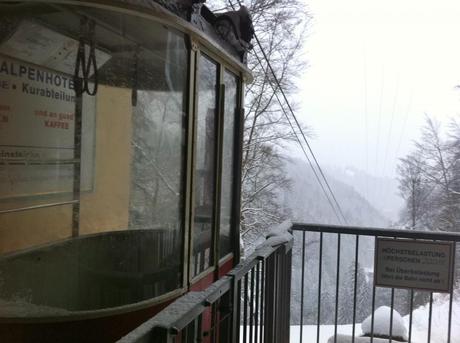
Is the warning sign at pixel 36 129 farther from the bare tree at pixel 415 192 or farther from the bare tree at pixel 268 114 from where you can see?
the bare tree at pixel 415 192

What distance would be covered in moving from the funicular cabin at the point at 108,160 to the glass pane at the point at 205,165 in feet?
0.05

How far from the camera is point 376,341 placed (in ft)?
12.7

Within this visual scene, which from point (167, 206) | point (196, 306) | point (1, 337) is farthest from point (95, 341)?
point (196, 306)

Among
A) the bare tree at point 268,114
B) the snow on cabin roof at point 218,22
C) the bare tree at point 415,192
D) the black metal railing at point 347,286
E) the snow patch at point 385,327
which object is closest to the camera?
the snow on cabin roof at point 218,22

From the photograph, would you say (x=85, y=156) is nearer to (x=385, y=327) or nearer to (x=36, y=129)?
(x=36, y=129)

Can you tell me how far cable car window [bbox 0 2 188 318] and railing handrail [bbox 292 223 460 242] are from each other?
124cm

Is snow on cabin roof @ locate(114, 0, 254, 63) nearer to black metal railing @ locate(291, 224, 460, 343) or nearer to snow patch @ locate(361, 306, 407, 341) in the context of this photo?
black metal railing @ locate(291, 224, 460, 343)

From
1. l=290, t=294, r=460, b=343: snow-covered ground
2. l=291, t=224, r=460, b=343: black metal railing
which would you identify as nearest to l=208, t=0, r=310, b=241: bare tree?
l=291, t=224, r=460, b=343: black metal railing

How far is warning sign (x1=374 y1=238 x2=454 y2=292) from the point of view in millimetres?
3184

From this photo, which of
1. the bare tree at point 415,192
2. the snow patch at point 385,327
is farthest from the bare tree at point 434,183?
the snow patch at point 385,327

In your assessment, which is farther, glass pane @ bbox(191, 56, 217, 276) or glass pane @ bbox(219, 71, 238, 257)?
glass pane @ bbox(219, 71, 238, 257)

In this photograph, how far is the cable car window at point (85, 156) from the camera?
2.66 meters

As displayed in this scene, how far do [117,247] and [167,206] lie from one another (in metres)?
0.61

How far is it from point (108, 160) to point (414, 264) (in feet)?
7.99
